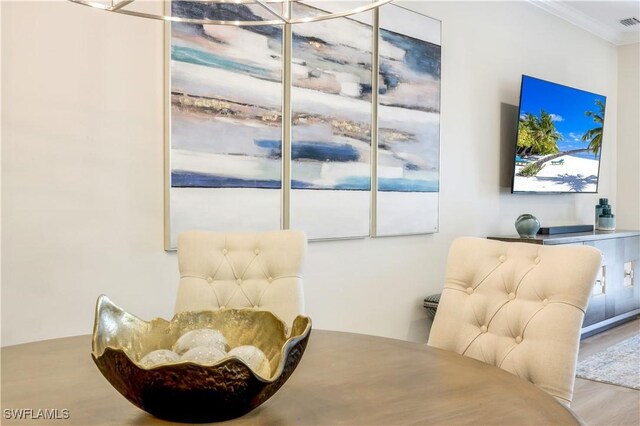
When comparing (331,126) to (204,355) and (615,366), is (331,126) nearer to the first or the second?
(204,355)

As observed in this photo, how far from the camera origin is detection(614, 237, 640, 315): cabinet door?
191 inches

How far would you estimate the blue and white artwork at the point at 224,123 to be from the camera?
2527 millimetres

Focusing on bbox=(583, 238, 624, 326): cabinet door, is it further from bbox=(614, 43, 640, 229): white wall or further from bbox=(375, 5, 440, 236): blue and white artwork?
bbox=(375, 5, 440, 236): blue and white artwork

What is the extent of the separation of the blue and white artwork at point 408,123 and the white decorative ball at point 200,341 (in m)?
2.36

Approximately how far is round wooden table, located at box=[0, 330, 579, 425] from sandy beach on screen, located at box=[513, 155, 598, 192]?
11.0ft

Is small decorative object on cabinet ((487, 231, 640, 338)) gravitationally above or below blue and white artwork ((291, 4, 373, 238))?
below

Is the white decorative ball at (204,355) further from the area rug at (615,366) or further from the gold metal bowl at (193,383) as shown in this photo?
the area rug at (615,366)

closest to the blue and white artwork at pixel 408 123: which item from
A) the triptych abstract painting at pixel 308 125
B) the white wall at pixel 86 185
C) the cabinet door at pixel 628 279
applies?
the triptych abstract painting at pixel 308 125

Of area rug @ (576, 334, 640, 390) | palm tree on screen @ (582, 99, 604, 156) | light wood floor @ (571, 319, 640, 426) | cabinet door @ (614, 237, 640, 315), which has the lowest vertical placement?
area rug @ (576, 334, 640, 390)

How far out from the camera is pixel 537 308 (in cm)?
151

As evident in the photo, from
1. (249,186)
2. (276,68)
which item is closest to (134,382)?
(249,186)

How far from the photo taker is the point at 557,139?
477 centimetres

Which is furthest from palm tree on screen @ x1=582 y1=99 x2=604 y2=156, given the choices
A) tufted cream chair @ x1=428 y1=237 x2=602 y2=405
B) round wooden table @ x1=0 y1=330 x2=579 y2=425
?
round wooden table @ x1=0 y1=330 x2=579 y2=425

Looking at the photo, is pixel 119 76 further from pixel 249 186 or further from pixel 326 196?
pixel 326 196
